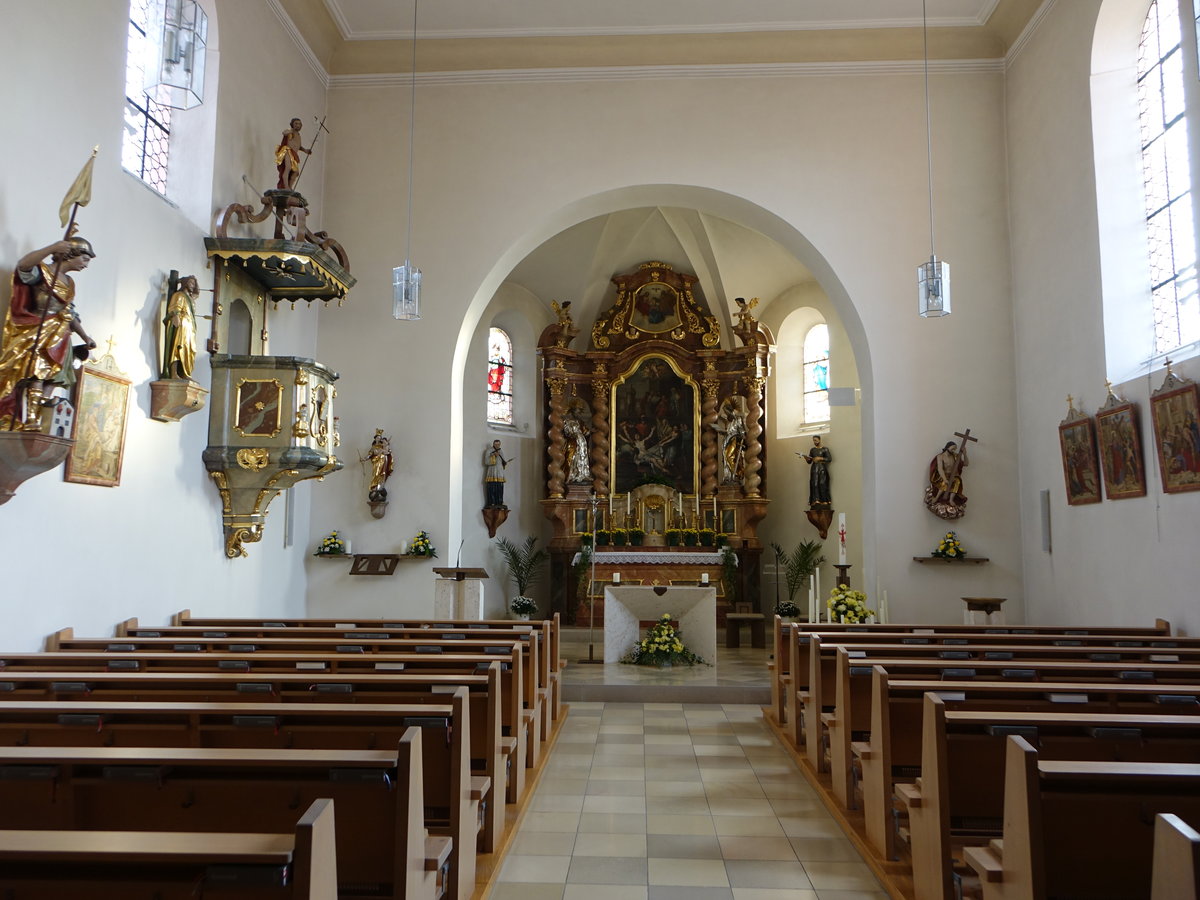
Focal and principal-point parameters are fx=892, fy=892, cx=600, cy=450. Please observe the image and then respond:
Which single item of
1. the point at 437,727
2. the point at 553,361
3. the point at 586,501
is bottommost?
the point at 437,727

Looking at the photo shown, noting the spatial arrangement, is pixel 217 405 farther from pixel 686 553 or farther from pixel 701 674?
pixel 686 553

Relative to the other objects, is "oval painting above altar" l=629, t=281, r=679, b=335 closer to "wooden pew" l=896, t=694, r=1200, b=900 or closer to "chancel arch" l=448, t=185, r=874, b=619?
"chancel arch" l=448, t=185, r=874, b=619

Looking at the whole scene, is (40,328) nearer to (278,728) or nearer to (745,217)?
(278,728)

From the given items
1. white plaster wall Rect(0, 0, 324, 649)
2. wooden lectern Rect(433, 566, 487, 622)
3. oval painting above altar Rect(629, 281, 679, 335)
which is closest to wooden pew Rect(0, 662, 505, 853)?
white plaster wall Rect(0, 0, 324, 649)

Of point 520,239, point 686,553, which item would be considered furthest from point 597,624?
point 520,239

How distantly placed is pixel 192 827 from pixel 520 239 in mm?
8968

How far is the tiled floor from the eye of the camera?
4230mm

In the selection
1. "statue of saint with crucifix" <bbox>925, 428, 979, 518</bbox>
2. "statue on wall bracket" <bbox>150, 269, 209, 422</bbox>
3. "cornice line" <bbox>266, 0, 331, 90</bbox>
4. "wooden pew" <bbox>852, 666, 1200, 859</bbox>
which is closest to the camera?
"wooden pew" <bbox>852, 666, 1200, 859</bbox>

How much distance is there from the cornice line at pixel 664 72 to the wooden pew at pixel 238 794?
395 inches

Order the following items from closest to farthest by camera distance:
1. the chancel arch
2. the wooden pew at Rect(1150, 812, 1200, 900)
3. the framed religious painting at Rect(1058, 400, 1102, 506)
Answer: the wooden pew at Rect(1150, 812, 1200, 900)
the framed religious painting at Rect(1058, 400, 1102, 506)
the chancel arch

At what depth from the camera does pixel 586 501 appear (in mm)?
15867

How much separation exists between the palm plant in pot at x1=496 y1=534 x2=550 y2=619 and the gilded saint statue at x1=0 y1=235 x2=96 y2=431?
10.2 metres

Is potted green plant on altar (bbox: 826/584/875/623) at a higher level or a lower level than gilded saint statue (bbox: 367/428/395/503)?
lower

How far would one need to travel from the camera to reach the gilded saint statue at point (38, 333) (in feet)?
16.7
